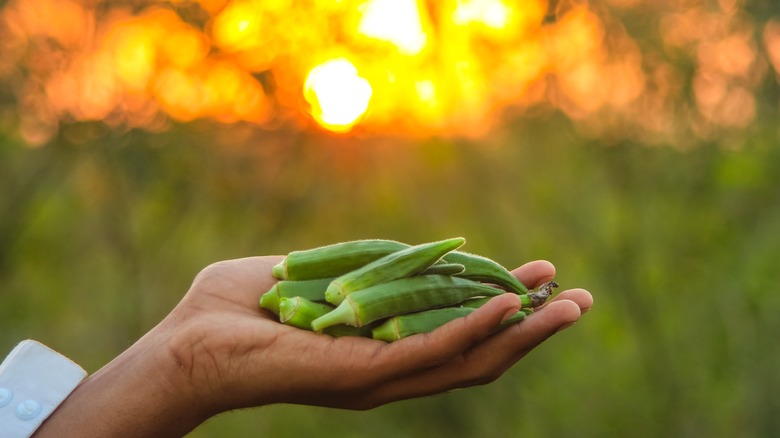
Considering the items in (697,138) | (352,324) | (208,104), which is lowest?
(352,324)

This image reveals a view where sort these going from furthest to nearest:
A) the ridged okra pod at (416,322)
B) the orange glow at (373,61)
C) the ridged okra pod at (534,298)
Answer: the orange glow at (373,61) → the ridged okra pod at (534,298) → the ridged okra pod at (416,322)

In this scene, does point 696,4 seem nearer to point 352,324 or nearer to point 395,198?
point 395,198

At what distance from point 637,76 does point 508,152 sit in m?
2.00

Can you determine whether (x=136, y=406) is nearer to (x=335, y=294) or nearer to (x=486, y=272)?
(x=335, y=294)

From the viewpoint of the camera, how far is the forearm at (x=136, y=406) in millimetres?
2746

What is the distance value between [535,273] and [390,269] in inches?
23.2

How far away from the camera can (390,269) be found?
329 cm

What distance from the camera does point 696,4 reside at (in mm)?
8938

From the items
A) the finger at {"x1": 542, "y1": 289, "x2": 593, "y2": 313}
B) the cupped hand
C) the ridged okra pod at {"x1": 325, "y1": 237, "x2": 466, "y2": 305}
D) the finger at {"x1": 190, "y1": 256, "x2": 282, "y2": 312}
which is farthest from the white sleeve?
the finger at {"x1": 542, "y1": 289, "x2": 593, "y2": 313}

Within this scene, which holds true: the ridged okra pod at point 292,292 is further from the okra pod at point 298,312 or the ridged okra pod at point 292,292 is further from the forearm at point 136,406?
the forearm at point 136,406

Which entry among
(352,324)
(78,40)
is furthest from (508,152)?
(352,324)

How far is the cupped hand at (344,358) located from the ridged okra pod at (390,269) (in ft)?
1.11

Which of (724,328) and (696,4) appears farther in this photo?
(724,328)

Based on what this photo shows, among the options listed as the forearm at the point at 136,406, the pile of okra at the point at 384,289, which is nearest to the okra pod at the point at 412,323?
the pile of okra at the point at 384,289
